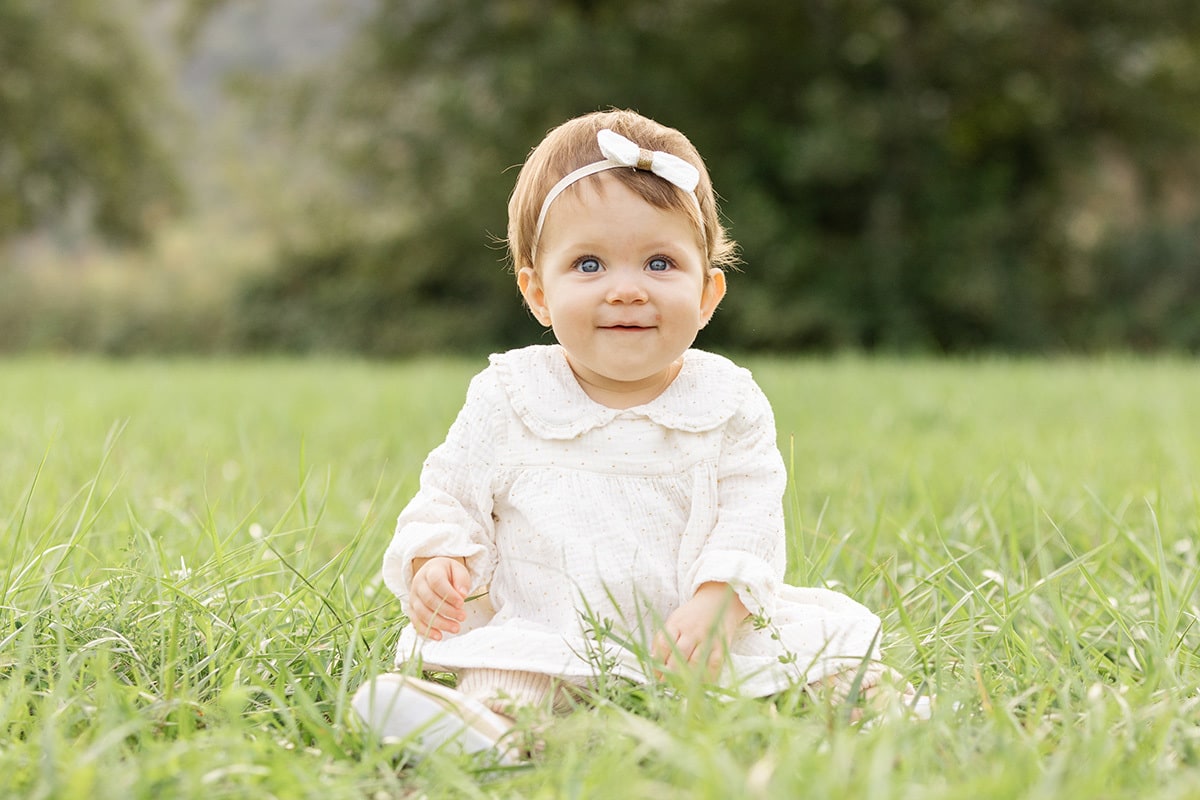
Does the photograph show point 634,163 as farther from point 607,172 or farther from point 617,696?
point 617,696

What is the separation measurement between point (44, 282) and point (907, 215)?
15498mm

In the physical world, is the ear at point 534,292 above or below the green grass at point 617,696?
above

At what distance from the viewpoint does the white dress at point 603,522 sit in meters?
1.73

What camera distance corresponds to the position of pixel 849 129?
13.7m

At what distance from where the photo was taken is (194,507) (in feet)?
9.93

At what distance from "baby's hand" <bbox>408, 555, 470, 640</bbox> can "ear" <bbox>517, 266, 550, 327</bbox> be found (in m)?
0.43

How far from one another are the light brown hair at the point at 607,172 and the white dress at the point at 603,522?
211 mm

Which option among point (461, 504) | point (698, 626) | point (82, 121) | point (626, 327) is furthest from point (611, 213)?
point (82, 121)

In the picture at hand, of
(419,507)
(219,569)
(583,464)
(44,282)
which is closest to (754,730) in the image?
(583,464)

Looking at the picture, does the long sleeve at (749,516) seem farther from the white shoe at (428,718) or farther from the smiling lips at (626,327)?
the white shoe at (428,718)

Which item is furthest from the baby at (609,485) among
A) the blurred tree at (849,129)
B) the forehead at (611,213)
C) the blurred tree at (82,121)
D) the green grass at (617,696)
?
the blurred tree at (82,121)

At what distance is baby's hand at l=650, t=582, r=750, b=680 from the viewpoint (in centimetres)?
165

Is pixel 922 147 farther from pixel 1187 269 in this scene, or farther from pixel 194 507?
pixel 194 507

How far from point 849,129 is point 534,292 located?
1251 cm
